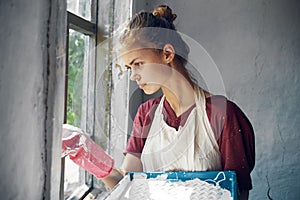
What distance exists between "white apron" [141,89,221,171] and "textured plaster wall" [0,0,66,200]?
1.83 ft

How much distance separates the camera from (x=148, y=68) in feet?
3.36

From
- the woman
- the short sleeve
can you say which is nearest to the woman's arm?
the woman

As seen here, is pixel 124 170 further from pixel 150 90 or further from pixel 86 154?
pixel 150 90

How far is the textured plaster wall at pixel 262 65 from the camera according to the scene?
3.55 ft

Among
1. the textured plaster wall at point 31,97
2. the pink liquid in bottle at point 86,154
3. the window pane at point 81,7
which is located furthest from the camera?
the window pane at point 81,7

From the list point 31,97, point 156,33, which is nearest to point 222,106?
point 156,33

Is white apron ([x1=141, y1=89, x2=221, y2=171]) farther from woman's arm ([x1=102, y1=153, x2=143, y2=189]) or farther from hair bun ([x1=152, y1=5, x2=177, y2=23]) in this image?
hair bun ([x1=152, y1=5, x2=177, y2=23])

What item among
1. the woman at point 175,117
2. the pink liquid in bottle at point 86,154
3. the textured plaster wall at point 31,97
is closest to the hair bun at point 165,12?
the woman at point 175,117

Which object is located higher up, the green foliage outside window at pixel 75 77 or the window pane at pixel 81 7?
the window pane at pixel 81 7

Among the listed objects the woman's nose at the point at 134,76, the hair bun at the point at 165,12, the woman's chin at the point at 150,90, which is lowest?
the woman's chin at the point at 150,90

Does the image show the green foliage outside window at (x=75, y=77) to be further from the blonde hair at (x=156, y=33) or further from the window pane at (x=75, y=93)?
the blonde hair at (x=156, y=33)

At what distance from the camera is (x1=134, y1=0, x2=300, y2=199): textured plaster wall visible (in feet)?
3.55

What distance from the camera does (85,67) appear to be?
43.5 inches

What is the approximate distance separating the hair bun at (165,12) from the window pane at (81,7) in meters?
0.22
